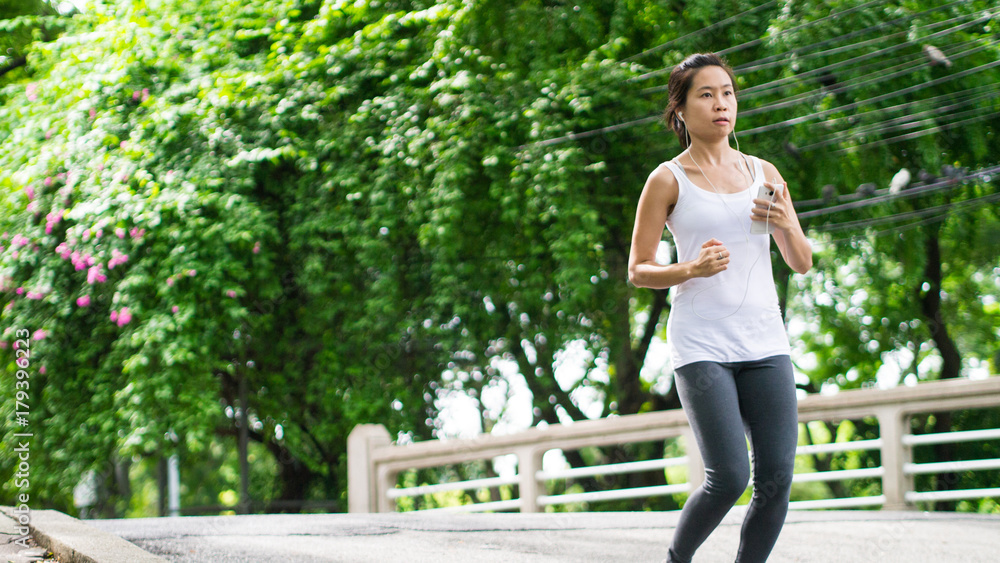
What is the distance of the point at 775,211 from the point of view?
9.41ft

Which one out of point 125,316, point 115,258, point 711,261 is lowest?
point 711,261

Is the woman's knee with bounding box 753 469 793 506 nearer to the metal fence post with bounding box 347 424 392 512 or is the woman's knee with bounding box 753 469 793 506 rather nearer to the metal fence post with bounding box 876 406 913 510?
the metal fence post with bounding box 876 406 913 510

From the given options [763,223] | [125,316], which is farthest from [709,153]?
[125,316]

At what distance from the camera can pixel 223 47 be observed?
11.1 metres

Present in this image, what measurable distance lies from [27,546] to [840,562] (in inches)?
151

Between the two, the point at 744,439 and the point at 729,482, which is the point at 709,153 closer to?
the point at 744,439

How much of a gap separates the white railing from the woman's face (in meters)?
4.01

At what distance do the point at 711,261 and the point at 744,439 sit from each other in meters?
0.55

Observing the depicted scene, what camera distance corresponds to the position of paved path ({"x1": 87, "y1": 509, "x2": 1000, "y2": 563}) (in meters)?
4.54

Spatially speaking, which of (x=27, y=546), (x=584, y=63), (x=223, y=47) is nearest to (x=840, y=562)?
(x=27, y=546)

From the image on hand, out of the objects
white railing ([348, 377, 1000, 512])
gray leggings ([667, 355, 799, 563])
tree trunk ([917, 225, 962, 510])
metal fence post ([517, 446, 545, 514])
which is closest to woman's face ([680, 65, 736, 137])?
gray leggings ([667, 355, 799, 563])

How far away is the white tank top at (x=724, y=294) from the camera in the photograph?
9.39 feet

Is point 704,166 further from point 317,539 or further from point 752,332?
point 317,539

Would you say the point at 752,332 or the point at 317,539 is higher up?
the point at 752,332
